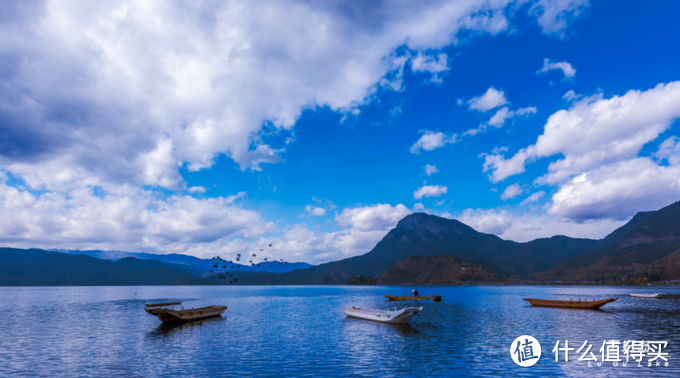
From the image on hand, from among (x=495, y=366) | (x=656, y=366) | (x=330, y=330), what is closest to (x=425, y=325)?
(x=330, y=330)

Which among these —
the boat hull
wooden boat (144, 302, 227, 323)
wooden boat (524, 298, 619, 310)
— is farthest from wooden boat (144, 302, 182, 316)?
wooden boat (524, 298, 619, 310)

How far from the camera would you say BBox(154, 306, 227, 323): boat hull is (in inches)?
2792

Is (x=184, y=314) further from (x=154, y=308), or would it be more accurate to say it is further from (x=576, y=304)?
(x=576, y=304)

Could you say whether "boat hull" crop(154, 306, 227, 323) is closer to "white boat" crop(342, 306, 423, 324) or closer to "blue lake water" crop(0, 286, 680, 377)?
"blue lake water" crop(0, 286, 680, 377)

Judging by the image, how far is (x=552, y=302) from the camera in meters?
109

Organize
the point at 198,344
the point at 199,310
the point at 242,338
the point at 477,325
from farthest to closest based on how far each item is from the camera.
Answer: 1. the point at 199,310
2. the point at 477,325
3. the point at 242,338
4. the point at 198,344

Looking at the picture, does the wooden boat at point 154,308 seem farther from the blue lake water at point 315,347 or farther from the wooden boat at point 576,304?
the wooden boat at point 576,304

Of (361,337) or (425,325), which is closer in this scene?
(361,337)

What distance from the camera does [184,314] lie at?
246ft

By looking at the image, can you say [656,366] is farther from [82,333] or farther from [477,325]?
[82,333]

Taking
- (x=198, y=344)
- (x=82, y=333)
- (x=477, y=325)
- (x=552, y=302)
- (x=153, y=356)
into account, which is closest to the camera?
(x=153, y=356)

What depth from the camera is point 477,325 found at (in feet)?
224

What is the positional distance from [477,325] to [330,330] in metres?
28.0

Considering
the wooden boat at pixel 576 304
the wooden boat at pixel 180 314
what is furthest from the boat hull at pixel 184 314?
the wooden boat at pixel 576 304
